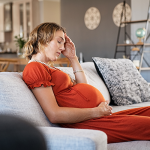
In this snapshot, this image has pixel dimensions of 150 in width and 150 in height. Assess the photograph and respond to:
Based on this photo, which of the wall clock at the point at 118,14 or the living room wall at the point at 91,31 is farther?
the living room wall at the point at 91,31

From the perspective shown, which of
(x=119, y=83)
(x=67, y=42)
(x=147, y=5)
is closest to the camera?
(x=67, y=42)

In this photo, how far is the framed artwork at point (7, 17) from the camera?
30.8ft

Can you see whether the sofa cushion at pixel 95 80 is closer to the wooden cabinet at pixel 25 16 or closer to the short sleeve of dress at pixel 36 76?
the short sleeve of dress at pixel 36 76

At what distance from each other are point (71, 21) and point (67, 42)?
6574mm

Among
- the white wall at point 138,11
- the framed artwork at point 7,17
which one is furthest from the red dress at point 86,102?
the framed artwork at point 7,17

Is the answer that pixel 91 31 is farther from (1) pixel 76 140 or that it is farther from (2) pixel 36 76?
(1) pixel 76 140

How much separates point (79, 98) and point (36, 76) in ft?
0.88

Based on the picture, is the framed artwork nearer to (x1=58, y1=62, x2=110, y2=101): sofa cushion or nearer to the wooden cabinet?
the wooden cabinet

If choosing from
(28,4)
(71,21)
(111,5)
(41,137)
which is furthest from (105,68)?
(28,4)

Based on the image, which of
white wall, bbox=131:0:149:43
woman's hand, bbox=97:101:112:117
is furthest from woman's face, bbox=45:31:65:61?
white wall, bbox=131:0:149:43

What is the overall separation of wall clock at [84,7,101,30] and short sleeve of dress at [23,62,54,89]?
21.2 ft

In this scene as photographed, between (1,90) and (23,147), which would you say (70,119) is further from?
(23,147)

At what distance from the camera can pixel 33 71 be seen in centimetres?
123

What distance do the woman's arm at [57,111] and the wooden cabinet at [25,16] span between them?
7930 mm
